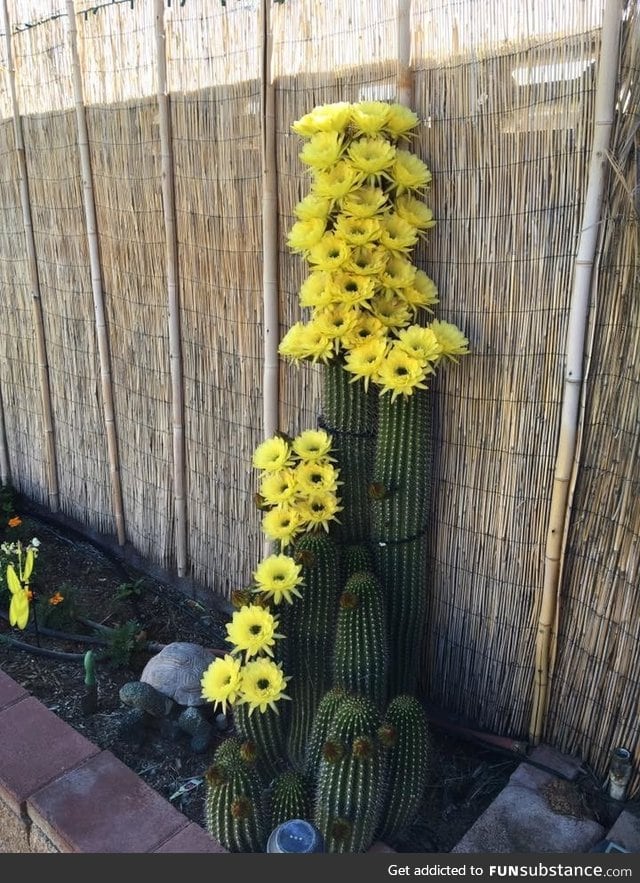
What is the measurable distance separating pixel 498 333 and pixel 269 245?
0.89 metres

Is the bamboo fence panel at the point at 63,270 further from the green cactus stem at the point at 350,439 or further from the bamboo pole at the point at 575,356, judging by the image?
the bamboo pole at the point at 575,356

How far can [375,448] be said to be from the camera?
2.44 m

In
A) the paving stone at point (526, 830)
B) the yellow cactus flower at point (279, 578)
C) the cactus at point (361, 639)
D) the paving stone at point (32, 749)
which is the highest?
the yellow cactus flower at point (279, 578)

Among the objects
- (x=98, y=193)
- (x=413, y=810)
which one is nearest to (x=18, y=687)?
(x=413, y=810)

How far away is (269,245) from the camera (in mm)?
2670

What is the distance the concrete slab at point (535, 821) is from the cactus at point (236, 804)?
562 mm

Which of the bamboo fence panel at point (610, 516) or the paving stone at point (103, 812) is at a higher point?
the bamboo fence panel at point (610, 516)

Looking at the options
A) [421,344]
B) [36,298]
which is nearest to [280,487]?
[421,344]

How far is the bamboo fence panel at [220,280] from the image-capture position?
2701 mm

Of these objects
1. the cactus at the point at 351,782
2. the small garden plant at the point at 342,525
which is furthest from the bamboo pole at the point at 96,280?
the cactus at the point at 351,782

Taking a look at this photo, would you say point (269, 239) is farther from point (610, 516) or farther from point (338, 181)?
point (610, 516)

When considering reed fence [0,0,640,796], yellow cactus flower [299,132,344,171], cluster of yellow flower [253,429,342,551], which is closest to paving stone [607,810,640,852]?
reed fence [0,0,640,796]

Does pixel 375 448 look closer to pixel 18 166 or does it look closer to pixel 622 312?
pixel 622 312

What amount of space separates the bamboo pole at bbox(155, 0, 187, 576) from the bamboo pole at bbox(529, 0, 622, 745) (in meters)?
1.67
